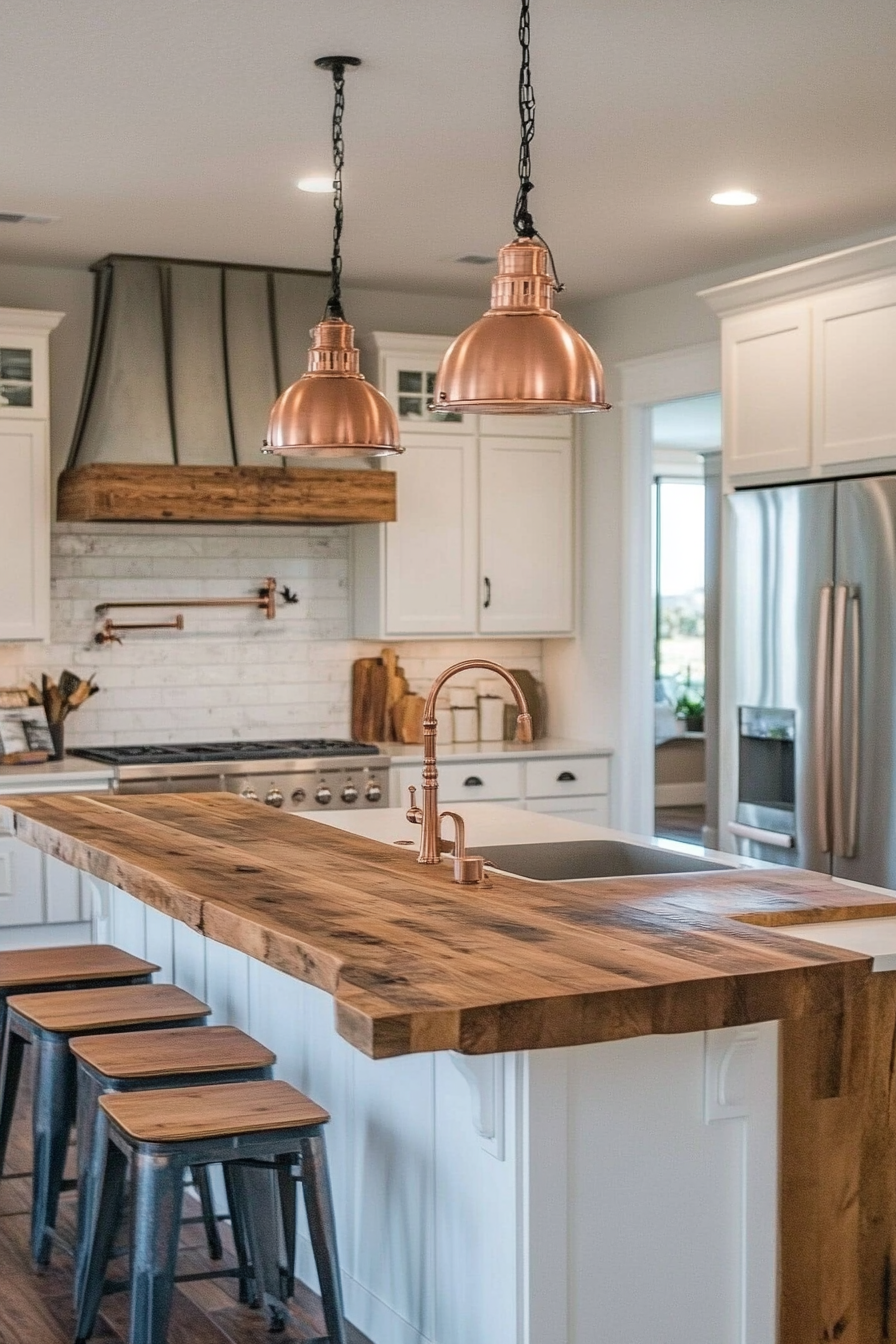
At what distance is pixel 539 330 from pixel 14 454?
3.77 m

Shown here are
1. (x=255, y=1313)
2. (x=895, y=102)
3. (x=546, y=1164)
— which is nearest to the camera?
(x=546, y=1164)

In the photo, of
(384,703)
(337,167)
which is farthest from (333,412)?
(384,703)

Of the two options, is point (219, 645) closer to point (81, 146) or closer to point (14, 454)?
point (14, 454)

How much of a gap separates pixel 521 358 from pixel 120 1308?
7.10 ft

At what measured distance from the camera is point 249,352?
255 inches

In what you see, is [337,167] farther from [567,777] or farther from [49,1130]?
[567,777]

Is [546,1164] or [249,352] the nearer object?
[546,1164]

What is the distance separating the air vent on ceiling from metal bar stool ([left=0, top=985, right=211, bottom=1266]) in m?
2.92

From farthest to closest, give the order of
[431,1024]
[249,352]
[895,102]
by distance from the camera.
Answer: [249,352], [895,102], [431,1024]

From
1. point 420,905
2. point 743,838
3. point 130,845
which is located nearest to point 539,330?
point 420,905

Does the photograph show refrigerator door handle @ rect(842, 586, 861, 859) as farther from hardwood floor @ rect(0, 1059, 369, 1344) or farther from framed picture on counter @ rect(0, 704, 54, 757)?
framed picture on counter @ rect(0, 704, 54, 757)

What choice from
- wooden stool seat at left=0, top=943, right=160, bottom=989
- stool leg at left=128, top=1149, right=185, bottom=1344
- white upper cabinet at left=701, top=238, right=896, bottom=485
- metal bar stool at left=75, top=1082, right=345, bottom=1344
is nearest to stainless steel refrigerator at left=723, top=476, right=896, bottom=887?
white upper cabinet at left=701, top=238, right=896, bottom=485

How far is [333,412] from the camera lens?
3609mm

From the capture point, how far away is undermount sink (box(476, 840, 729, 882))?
3.97 meters
